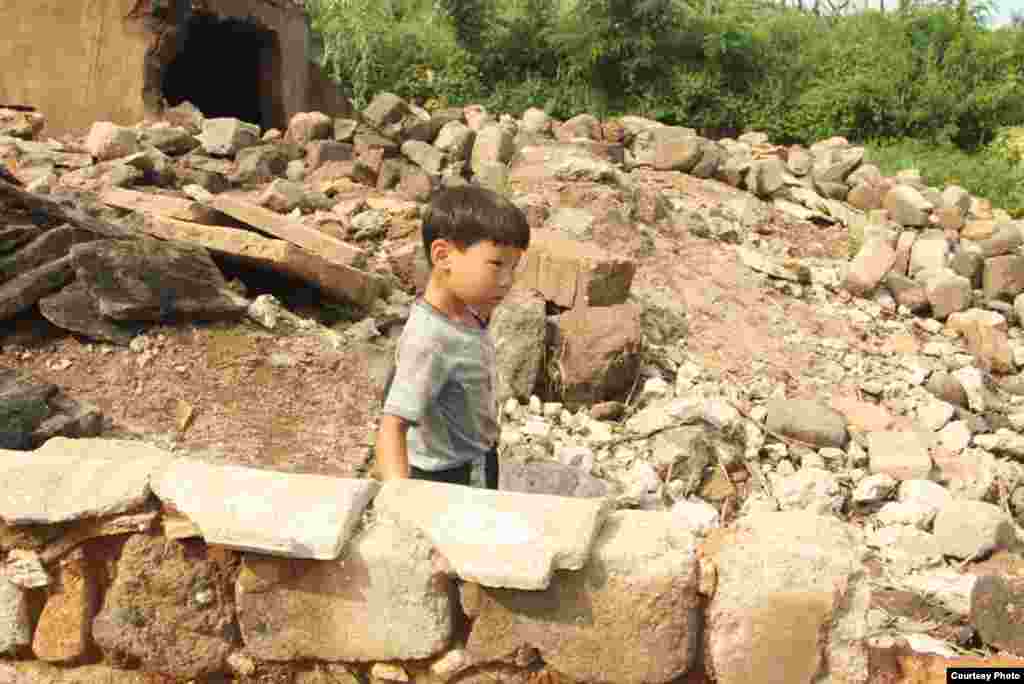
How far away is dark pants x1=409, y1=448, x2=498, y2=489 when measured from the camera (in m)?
2.56

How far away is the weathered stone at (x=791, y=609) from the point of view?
1854 mm

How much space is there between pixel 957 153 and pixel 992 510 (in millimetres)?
10284

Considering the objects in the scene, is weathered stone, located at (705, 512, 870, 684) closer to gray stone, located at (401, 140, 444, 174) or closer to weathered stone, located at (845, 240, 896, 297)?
weathered stone, located at (845, 240, 896, 297)

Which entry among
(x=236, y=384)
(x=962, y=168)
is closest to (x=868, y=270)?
(x=236, y=384)

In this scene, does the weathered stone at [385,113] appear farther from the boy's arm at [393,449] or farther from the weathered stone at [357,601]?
the weathered stone at [357,601]

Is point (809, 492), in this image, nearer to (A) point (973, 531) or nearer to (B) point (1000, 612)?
(A) point (973, 531)

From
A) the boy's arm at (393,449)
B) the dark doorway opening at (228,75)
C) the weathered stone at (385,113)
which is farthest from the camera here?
the dark doorway opening at (228,75)

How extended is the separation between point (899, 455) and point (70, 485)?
4148 mm

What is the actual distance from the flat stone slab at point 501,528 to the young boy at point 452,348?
269 mm

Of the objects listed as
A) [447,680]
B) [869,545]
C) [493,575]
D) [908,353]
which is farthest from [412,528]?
[908,353]

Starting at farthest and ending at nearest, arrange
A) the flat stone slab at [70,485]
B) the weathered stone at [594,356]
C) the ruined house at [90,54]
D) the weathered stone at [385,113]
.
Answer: the weathered stone at [385,113] → the ruined house at [90,54] → the weathered stone at [594,356] → the flat stone slab at [70,485]

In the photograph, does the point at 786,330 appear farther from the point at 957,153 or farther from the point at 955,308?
the point at 957,153

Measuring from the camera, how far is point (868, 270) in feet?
23.5

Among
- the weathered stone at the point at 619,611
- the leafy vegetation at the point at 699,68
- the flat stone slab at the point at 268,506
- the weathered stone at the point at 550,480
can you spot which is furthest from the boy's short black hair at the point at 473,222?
the leafy vegetation at the point at 699,68
